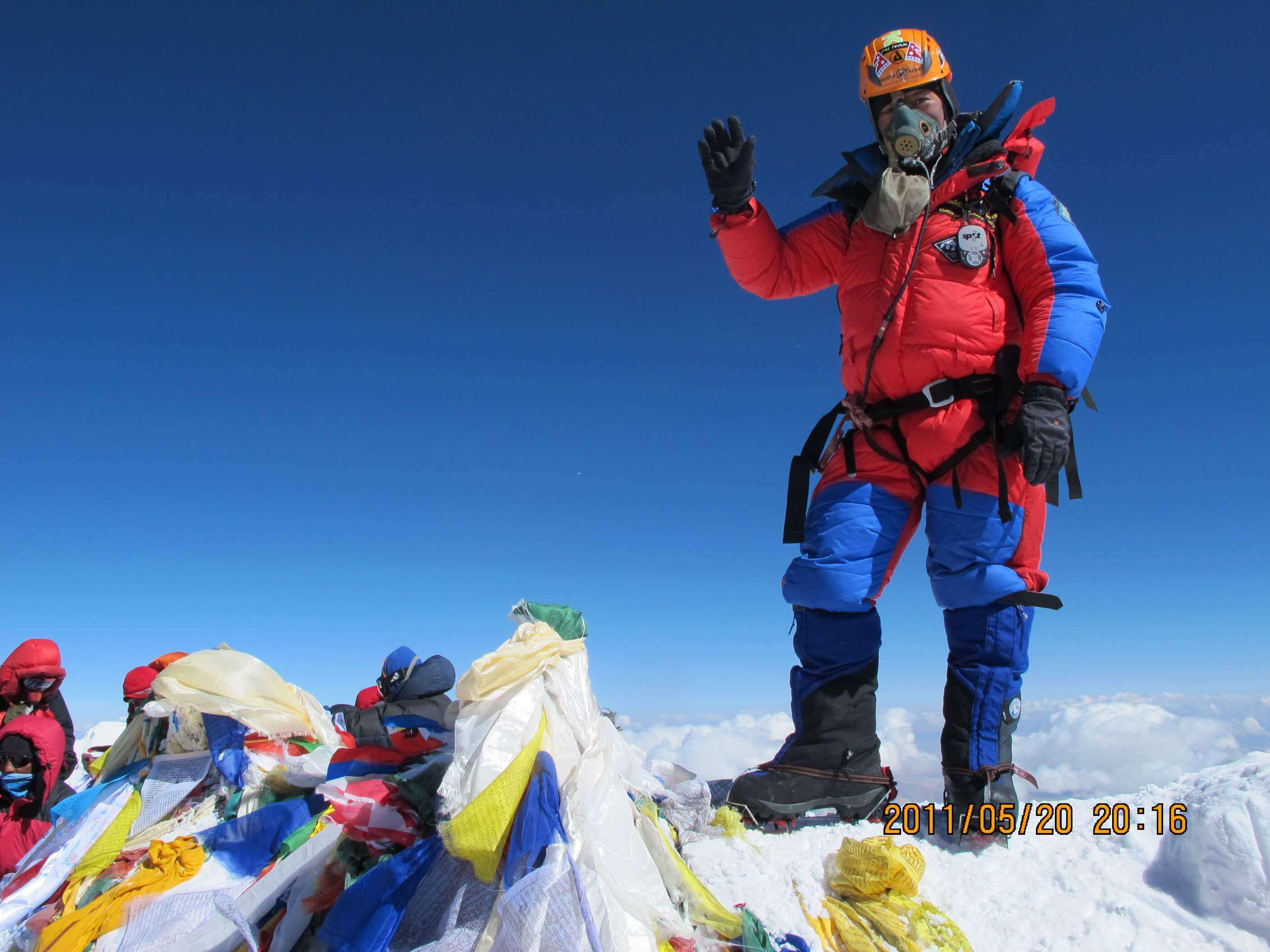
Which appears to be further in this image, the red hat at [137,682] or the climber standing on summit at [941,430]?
the red hat at [137,682]

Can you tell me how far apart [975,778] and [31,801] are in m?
5.19

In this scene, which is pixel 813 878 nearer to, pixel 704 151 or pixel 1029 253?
→ pixel 1029 253

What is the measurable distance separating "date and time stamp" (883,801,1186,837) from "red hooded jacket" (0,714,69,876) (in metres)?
4.76

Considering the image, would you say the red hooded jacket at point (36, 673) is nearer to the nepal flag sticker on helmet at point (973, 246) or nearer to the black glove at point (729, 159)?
the black glove at point (729, 159)

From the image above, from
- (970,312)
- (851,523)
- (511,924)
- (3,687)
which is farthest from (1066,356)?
(3,687)

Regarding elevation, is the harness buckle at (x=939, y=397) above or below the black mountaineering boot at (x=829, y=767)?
above

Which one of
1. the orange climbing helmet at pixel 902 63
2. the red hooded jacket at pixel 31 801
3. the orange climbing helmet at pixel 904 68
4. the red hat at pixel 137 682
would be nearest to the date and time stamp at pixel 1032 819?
the orange climbing helmet at pixel 904 68

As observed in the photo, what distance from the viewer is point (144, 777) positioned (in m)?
2.57

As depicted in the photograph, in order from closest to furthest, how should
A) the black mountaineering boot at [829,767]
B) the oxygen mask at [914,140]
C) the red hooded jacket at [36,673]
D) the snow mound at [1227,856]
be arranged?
the snow mound at [1227,856], the black mountaineering boot at [829,767], the oxygen mask at [914,140], the red hooded jacket at [36,673]

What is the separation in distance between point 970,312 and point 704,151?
4.33ft

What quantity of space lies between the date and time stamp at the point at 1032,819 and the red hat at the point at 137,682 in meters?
5.34

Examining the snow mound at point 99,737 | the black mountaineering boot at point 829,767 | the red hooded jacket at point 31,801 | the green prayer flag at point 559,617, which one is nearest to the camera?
the green prayer flag at point 559,617

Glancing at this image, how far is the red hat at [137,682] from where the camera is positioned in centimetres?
530

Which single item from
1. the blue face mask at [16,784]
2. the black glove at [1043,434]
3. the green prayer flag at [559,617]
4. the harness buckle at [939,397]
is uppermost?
the harness buckle at [939,397]
